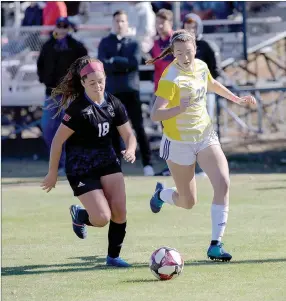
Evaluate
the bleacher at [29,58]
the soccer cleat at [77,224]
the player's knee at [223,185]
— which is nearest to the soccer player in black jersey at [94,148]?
the soccer cleat at [77,224]

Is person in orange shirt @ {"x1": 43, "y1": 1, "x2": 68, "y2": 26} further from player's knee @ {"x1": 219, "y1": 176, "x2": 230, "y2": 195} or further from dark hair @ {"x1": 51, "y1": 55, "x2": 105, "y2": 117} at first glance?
player's knee @ {"x1": 219, "y1": 176, "x2": 230, "y2": 195}

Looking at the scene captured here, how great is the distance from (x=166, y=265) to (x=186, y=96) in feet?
5.27

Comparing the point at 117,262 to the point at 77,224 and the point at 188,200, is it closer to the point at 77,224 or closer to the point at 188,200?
the point at 77,224

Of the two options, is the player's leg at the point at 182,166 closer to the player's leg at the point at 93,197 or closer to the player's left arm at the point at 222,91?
the player's left arm at the point at 222,91

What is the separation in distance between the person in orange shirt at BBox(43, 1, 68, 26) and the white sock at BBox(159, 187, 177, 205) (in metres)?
7.99

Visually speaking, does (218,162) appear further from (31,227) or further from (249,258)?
(31,227)

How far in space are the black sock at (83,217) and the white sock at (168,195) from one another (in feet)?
3.83

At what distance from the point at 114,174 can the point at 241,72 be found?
1553 cm

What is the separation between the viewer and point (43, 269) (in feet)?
27.8

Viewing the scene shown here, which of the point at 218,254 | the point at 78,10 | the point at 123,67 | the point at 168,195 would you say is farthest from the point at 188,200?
the point at 78,10

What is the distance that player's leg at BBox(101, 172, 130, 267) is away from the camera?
850cm

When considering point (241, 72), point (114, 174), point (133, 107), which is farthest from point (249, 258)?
point (241, 72)

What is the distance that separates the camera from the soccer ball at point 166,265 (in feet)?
25.5

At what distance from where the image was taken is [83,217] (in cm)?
873
